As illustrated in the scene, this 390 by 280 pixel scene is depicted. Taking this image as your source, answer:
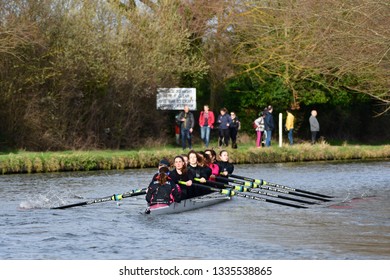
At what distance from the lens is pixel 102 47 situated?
43.9 meters

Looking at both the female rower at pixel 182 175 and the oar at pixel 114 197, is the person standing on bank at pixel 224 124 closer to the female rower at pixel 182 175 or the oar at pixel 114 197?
the female rower at pixel 182 175

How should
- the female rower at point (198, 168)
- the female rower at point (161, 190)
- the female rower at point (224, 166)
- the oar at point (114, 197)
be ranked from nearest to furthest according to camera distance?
the female rower at point (161, 190)
the oar at point (114, 197)
the female rower at point (198, 168)
the female rower at point (224, 166)

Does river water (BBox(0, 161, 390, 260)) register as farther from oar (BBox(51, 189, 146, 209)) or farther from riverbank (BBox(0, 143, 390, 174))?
riverbank (BBox(0, 143, 390, 174))

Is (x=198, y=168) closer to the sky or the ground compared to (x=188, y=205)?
closer to the sky

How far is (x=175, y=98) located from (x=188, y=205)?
878 inches

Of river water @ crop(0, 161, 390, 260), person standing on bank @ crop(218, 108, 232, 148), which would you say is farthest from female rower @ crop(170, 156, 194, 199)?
person standing on bank @ crop(218, 108, 232, 148)

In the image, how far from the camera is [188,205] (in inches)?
966

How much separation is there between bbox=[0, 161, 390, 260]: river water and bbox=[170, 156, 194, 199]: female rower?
2.09ft

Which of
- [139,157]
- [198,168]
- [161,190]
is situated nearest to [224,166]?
[198,168]

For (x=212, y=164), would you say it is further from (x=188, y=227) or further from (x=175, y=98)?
(x=175, y=98)

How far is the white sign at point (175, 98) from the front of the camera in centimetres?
4638

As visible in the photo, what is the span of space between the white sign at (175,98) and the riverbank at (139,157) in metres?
2.83

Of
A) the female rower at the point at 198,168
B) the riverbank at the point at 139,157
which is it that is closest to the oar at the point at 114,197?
the female rower at the point at 198,168
